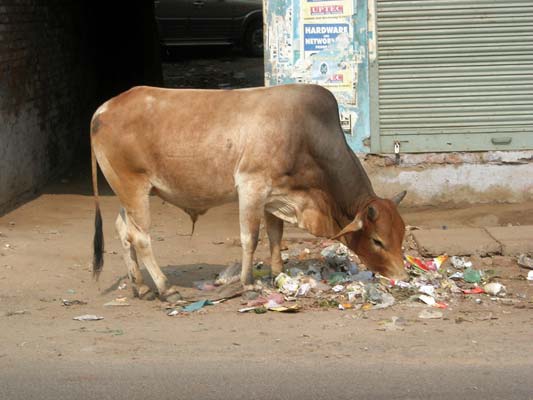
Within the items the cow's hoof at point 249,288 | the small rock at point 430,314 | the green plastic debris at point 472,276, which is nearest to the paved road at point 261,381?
the small rock at point 430,314

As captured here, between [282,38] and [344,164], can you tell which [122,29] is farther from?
[344,164]

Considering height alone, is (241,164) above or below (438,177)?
above

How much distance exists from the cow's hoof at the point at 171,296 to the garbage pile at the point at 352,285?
0.41m

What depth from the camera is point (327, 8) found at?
953 cm

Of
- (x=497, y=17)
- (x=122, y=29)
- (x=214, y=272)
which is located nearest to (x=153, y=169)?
(x=214, y=272)

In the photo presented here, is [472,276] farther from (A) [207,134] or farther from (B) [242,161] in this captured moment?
(A) [207,134]

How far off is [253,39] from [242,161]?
1322 centimetres

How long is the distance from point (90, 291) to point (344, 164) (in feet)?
7.33

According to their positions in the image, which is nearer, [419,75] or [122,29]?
[419,75]

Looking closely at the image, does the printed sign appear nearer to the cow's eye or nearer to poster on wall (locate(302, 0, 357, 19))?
poster on wall (locate(302, 0, 357, 19))

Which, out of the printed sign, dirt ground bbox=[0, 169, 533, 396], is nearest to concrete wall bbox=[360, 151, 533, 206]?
dirt ground bbox=[0, 169, 533, 396]

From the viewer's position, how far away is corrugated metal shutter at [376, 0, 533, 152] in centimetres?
970

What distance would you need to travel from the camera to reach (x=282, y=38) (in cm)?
959

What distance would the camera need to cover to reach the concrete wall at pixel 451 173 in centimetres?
986
